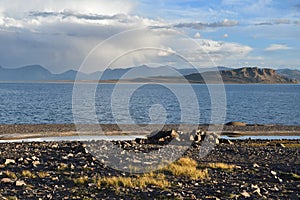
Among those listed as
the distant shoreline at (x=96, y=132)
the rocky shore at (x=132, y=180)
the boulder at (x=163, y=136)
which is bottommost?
the distant shoreline at (x=96, y=132)

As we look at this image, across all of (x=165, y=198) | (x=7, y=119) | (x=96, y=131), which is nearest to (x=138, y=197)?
(x=165, y=198)

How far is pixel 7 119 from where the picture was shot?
76.1 metres

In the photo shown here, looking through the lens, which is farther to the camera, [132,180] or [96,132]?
[96,132]

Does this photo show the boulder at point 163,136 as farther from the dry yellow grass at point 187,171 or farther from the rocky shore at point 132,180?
the dry yellow grass at point 187,171

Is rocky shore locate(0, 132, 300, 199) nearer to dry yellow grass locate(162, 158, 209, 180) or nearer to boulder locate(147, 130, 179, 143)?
dry yellow grass locate(162, 158, 209, 180)

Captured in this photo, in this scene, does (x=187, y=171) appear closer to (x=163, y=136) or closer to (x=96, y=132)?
(x=163, y=136)

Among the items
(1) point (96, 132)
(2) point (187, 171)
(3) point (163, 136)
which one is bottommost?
(1) point (96, 132)

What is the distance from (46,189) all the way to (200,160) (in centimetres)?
1102

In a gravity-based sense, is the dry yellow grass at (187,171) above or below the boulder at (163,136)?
above

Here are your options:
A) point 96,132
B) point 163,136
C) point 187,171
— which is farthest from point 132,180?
point 96,132

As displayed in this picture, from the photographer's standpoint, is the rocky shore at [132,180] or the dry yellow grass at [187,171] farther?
the dry yellow grass at [187,171]

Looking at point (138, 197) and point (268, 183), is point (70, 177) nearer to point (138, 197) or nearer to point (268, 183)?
point (138, 197)

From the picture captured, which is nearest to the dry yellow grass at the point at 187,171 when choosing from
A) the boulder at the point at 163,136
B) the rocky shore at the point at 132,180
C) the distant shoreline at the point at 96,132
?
the rocky shore at the point at 132,180

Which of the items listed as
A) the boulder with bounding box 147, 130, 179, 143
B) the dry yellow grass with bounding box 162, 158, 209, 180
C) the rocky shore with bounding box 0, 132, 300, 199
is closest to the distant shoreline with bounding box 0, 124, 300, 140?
the boulder with bounding box 147, 130, 179, 143
